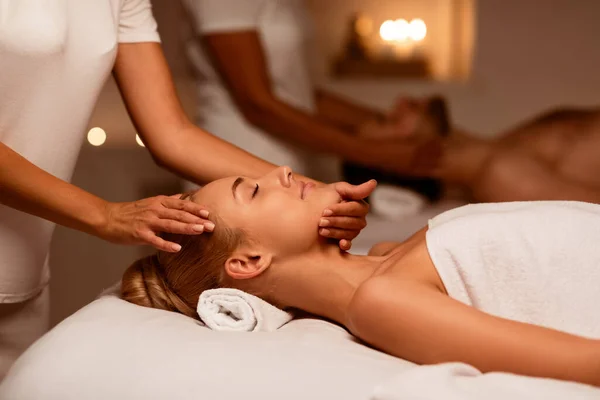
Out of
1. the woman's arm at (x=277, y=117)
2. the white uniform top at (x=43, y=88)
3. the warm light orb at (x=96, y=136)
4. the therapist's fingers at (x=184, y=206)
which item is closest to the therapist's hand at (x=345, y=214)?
the therapist's fingers at (x=184, y=206)

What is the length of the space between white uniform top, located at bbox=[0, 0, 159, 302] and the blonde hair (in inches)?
9.1

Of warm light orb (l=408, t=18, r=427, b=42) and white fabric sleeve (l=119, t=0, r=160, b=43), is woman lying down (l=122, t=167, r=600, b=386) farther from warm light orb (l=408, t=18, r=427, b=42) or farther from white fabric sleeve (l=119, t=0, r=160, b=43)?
warm light orb (l=408, t=18, r=427, b=42)

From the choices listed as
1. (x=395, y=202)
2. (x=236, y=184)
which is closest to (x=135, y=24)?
(x=236, y=184)

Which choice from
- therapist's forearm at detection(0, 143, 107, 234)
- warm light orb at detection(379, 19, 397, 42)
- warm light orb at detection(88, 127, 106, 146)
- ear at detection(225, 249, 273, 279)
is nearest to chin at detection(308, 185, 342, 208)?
ear at detection(225, 249, 273, 279)

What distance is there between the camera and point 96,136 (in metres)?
2.77

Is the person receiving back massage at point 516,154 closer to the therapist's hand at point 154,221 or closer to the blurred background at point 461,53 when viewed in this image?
the blurred background at point 461,53

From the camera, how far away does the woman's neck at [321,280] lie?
4.73 feet

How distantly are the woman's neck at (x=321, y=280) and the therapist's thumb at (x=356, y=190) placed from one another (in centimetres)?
11

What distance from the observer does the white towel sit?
1387 millimetres

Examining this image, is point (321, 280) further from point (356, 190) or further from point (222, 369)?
point (222, 369)

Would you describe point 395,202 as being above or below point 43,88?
below

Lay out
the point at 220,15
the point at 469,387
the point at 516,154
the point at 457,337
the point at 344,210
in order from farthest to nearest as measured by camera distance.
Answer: the point at 516,154, the point at 220,15, the point at 344,210, the point at 457,337, the point at 469,387

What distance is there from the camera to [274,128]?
2.57 m

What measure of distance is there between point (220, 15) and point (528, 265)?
4.48ft
